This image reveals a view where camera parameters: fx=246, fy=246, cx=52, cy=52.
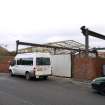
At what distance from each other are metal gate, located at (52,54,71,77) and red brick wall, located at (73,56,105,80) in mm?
1163

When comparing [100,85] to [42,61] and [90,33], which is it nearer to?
[42,61]

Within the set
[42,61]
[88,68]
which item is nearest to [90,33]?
[88,68]

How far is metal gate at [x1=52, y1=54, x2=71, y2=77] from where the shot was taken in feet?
74.9

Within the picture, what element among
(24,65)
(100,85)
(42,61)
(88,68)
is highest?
(42,61)

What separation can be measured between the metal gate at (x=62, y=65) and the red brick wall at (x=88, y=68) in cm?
116

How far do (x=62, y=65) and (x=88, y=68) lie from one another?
11.8ft

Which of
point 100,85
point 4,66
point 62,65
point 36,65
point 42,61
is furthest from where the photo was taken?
point 4,66

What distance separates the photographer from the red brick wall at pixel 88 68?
20.3 metres

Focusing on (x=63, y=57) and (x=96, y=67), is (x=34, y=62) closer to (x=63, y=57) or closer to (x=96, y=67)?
(x=63, y=57)

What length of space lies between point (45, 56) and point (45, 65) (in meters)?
0.79

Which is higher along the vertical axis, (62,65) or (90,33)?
(90,33)

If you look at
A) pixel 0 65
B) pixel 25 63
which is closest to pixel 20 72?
pixel 25 63

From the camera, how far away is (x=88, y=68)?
2050 centimetres

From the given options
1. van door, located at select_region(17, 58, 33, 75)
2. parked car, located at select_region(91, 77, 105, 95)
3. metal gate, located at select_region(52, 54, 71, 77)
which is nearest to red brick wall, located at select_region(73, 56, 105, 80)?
metal gate, located at select_region(52, 54, 71, 77)
